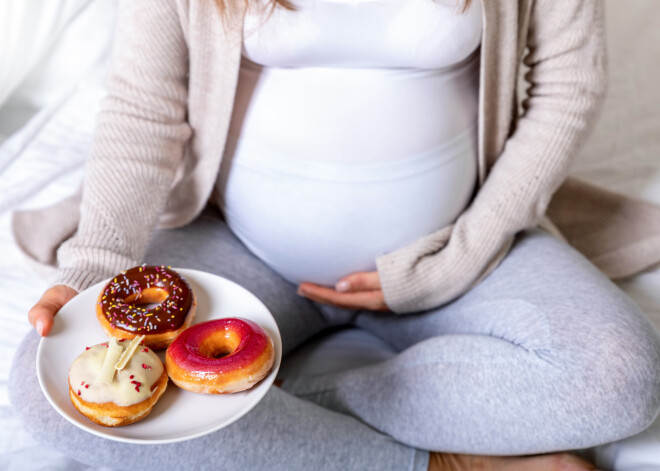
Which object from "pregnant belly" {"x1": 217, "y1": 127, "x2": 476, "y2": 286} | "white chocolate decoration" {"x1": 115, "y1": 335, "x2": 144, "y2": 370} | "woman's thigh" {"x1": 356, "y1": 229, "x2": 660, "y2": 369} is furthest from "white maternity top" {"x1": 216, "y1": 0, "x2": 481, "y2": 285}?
"white chocolate decoration" {"x1": 115, "y1": 335, "x2": 144, "y2": 370}

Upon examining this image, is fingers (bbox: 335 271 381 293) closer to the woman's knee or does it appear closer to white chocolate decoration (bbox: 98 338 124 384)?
the woman's knee

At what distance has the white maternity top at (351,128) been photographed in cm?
81

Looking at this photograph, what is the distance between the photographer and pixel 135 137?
2.90 feet

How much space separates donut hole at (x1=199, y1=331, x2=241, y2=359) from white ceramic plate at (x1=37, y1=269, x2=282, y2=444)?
0.04m

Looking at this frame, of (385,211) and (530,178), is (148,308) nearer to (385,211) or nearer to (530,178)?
(385,211)

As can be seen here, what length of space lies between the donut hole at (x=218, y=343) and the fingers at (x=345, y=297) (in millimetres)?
340

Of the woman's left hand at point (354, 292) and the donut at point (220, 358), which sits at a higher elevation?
the donut at point (220, 358)

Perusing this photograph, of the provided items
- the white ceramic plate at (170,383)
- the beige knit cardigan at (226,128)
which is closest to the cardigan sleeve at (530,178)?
the beige knit cardigan at (226,128)

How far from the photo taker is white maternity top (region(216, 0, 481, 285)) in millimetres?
813

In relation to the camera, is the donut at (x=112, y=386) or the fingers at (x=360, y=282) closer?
the donut at (x=112, y=386)

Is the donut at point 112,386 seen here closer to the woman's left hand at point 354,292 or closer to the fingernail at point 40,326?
the fingernail at point 40,326

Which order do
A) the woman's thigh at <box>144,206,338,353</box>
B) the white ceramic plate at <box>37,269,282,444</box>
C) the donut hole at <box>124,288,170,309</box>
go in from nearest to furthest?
the white ceramic plate at <box>37,269,282,444</box> → the donut hole at <box>124,288,170,309</box> → the woman's thigh at <box>144,206,338,353</box>

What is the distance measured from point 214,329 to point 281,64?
1.28 feet

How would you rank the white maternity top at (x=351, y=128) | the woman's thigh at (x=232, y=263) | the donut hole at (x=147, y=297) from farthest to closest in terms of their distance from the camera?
the woman's thigh at (x=232, y=263), the white maternity top at (x=351, y=128), the donut hole at (x=147, y=297)
